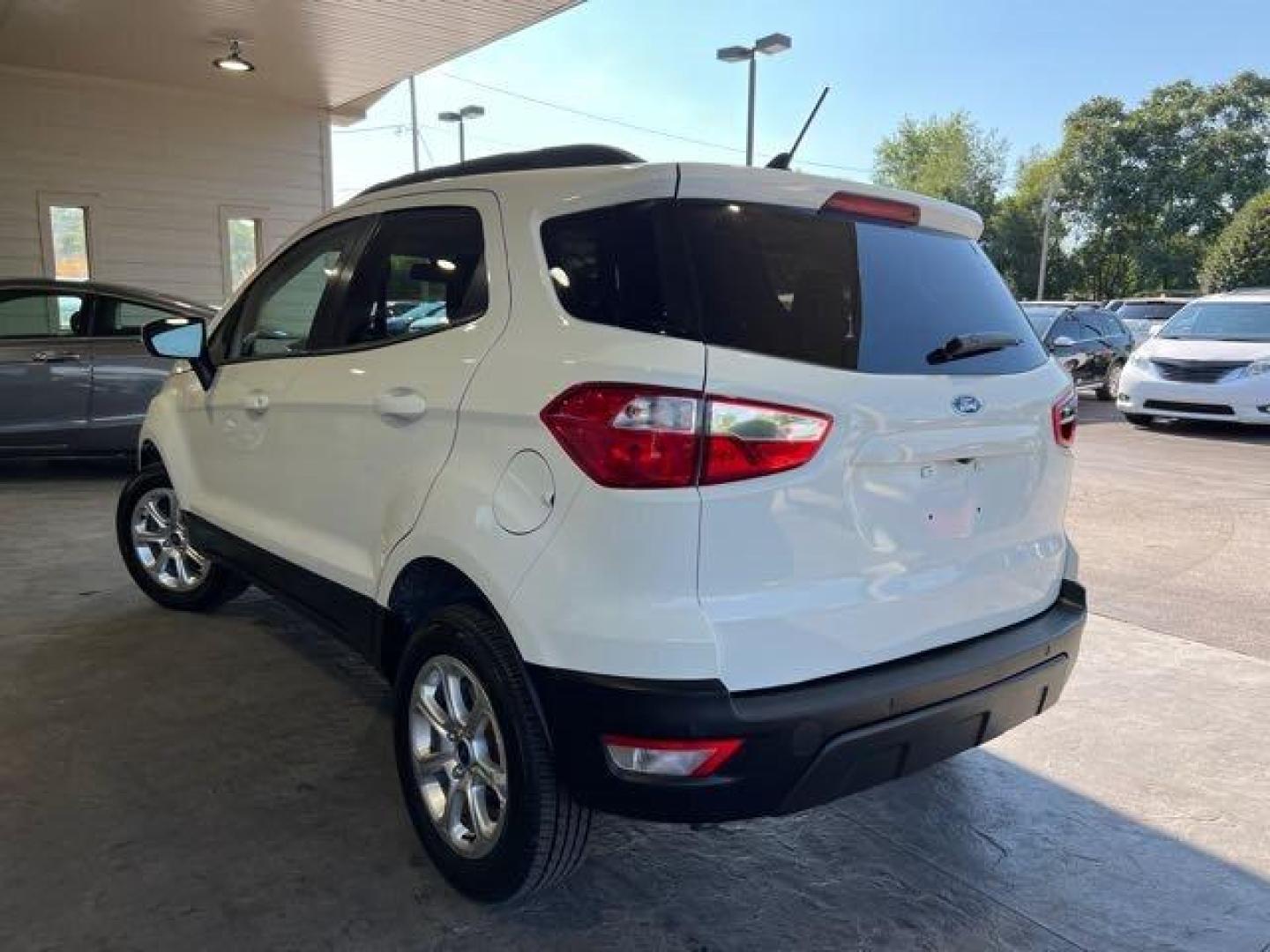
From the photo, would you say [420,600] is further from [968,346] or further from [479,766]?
[968,346]

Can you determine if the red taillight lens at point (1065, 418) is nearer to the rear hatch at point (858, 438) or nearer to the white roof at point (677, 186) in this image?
the rear hatch at point (858, 438)

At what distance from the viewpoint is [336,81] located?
35.3 feet

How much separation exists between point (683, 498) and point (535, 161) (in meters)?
1.15

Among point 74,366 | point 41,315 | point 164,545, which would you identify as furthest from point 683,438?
point 41,315

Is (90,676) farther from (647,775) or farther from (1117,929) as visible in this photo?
(1117,929)

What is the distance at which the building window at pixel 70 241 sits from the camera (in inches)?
426

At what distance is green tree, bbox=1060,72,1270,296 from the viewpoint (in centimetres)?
4709

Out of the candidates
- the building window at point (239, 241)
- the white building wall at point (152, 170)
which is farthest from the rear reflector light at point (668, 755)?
the building window at point (239, 241)

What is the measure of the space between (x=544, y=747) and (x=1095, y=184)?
55.3 meters

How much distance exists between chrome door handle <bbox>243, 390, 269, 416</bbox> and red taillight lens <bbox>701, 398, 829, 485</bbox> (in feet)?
6.42

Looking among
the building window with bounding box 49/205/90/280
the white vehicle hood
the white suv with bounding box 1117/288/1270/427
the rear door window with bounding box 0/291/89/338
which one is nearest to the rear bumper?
the rear door window with bounding box 0/291/89/338

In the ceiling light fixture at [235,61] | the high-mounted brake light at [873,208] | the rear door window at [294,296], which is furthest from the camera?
the ceiling light fixture at [235,61]

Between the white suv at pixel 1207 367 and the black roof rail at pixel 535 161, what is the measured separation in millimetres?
10340

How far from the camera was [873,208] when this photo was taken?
7.64 ft
